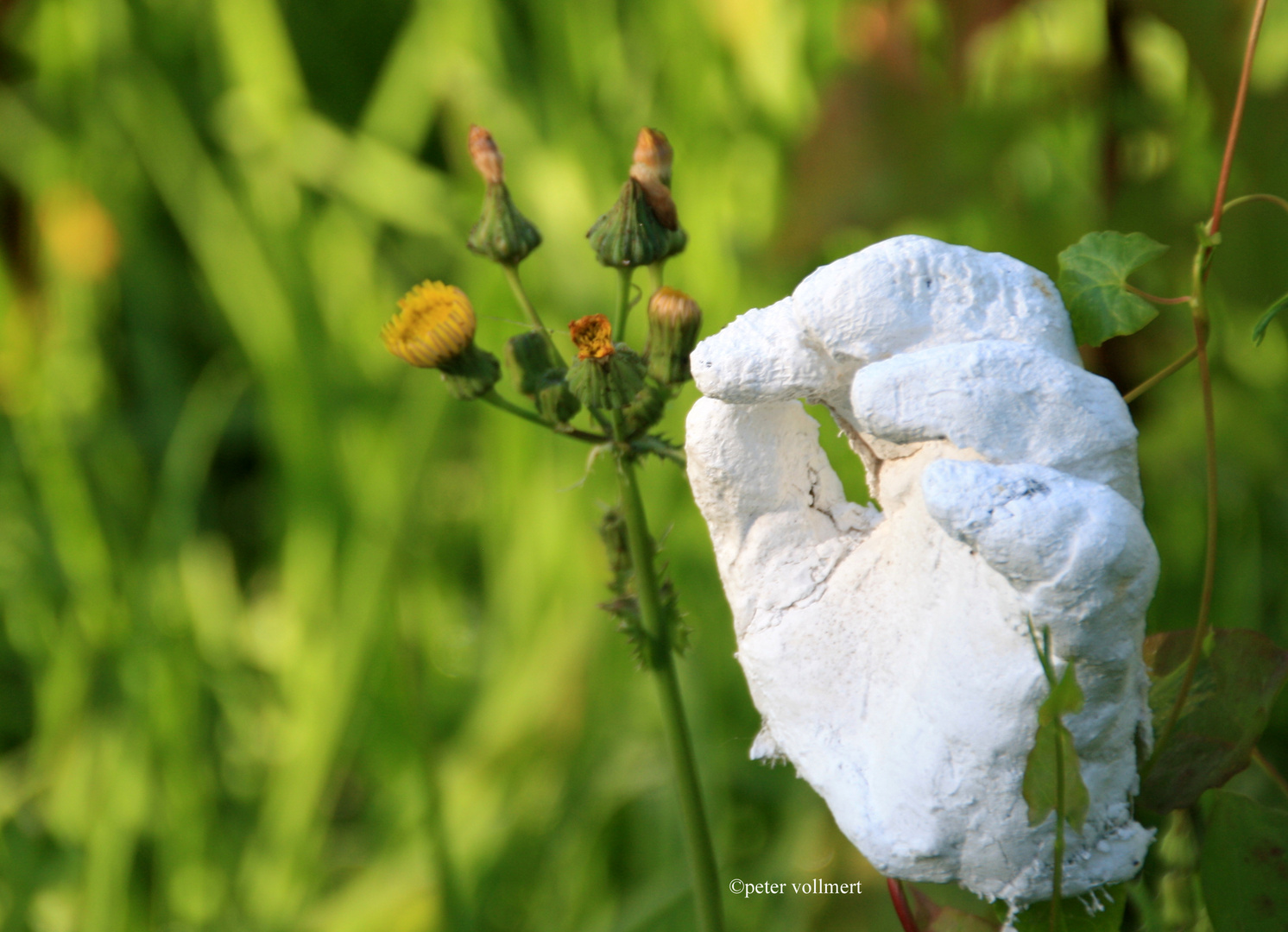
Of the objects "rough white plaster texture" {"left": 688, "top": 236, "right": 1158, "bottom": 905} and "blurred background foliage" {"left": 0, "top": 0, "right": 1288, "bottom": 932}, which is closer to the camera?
"rough white plaster texture" {"left": 688, "top": 236, "right": 1158, "bottom": 905}

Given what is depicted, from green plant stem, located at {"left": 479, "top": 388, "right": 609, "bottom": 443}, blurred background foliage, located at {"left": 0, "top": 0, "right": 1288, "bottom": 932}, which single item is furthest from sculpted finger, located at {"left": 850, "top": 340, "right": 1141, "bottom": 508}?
blurred background foliage, located at {"left": 0, "top": 0, "right": 1288, "bottom": 932}

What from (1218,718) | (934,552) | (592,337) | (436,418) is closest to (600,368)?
(592,337)

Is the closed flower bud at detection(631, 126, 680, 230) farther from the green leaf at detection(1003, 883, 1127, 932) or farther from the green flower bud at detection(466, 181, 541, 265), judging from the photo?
the green leaf at detection(1003, 883, 1127, 932)

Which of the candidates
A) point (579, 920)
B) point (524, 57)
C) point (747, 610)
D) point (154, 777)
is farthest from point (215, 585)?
point (747, 610)

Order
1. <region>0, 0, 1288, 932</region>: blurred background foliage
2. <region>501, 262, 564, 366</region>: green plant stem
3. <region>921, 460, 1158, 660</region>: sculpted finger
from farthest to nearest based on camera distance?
<region>0, 0, 1288, 932</region>: blurred background foliage
<region>501, 262, 564, 366</region>: green plant stem
<region>921, 460, 1158, 660</region>: sculpted finger

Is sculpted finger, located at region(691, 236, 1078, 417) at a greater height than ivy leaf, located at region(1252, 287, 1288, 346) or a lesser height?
greater

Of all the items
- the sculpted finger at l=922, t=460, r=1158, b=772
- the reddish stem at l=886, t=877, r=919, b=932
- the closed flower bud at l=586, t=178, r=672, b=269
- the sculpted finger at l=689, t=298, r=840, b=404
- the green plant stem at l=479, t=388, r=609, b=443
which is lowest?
the reddish stem at l=886, t=877, r=919, b=932

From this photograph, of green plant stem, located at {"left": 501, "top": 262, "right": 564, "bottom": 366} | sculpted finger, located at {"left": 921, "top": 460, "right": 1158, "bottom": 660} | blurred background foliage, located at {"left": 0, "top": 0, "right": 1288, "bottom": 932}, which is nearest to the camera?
sculpted finger, located at {"left": 921, "top": 460, "right": 1158, "bottom": 660}
